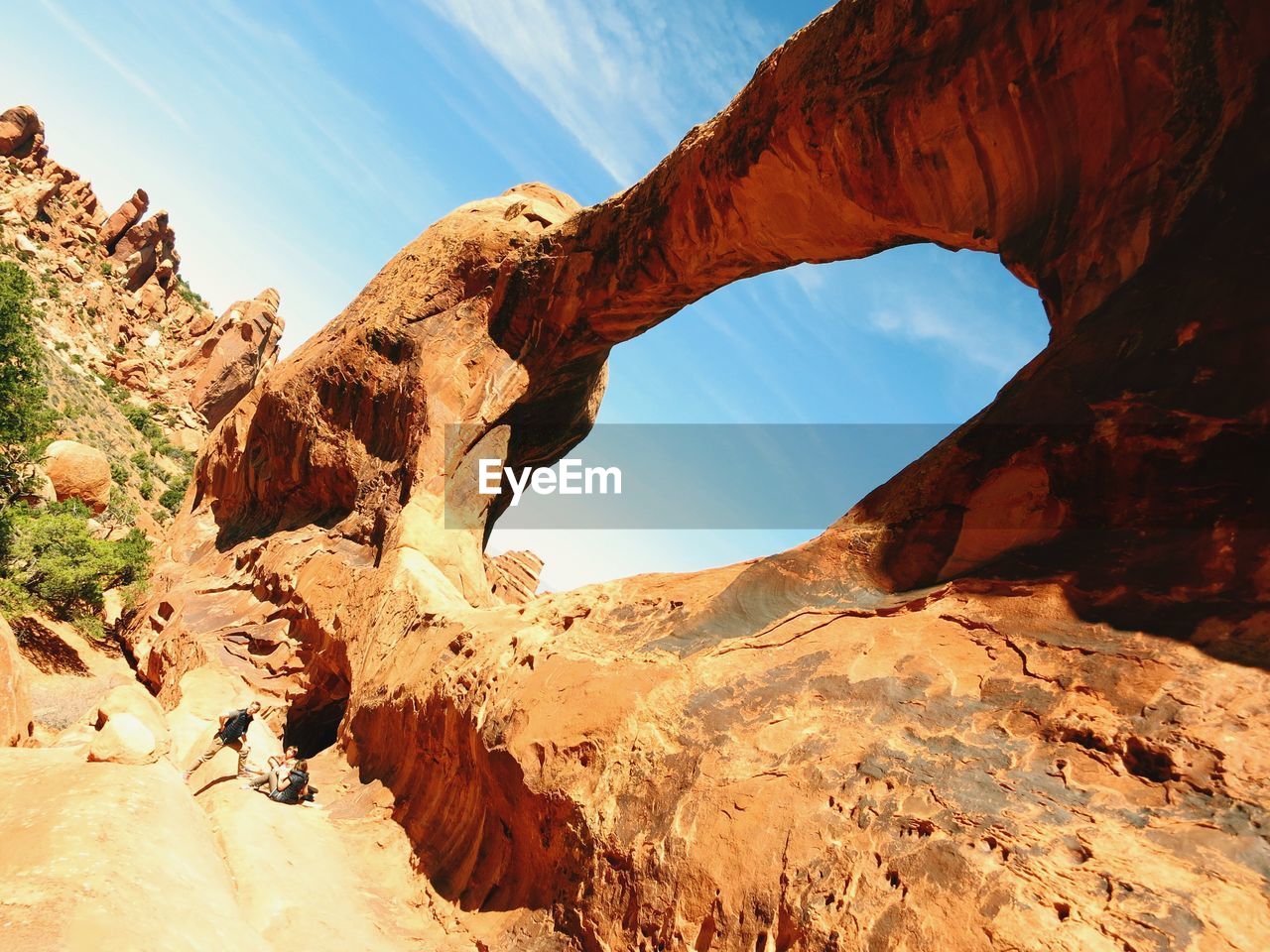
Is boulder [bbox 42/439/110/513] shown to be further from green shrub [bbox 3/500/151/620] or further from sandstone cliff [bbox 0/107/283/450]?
sandstone cliff [bbox 0/107/283/450]

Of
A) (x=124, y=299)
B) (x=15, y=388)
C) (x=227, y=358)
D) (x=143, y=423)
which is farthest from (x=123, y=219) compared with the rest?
(x=15, y=388)

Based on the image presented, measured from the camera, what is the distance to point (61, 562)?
573 inches

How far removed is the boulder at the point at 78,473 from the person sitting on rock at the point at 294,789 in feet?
61.0

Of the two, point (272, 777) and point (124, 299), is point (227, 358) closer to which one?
point (124, 299)

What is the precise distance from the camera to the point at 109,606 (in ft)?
53.1

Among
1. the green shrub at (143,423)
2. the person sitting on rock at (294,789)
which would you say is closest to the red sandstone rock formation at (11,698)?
the person sitting on rock at (294,789)

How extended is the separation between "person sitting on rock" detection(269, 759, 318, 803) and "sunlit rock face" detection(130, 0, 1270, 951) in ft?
2.23

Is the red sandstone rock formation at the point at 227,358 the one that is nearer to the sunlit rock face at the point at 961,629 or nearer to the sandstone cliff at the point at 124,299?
the sandstone cliff at the point at 124,299

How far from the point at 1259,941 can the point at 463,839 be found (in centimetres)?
494

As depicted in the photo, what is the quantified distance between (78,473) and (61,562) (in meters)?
8.97

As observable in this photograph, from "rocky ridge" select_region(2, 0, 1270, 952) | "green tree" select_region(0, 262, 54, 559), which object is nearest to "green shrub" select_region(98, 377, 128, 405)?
"green tree" select_region(0, 262, 54, 559)

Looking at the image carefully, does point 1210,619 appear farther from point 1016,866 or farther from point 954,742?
point 1016,866

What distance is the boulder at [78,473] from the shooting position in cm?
2119

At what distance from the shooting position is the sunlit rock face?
2.85m
